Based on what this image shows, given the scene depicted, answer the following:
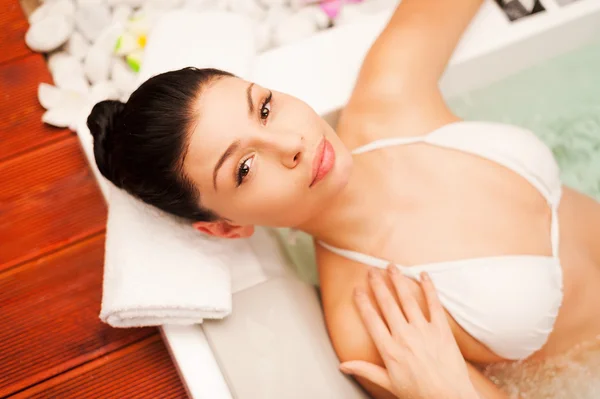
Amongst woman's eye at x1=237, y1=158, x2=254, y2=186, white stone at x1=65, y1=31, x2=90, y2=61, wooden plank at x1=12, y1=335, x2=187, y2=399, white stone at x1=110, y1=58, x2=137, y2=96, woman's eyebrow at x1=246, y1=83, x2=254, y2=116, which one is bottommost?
wooden plank at x1=12, y1=335, x2=187, y2=399

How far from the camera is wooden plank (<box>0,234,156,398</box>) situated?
129 centimetres

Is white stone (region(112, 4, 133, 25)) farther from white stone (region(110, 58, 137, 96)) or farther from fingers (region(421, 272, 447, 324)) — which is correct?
fingers (region(421, 272, 447, 324))

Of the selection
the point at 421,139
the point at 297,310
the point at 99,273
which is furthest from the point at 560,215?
the point at 99,273

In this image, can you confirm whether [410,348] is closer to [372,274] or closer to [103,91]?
[372,274]

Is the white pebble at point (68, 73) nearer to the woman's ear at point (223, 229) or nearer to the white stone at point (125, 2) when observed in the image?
the white stone at point (125, 2)

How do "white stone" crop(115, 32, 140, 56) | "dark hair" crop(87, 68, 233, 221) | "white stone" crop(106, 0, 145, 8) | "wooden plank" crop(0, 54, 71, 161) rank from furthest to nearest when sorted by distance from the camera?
A: "white stone" crop(106, 0, 145, 8)
"white stone" crop(115, 32, 140, 56)
"wooden plank" crop(0, 54, 71, 161)
"dark hair" crop(87, 68, 233, 221)

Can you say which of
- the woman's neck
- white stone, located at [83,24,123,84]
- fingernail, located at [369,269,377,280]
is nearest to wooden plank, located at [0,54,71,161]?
white stone, located at [83,24,123,84]

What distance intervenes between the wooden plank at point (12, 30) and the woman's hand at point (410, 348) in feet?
4.46

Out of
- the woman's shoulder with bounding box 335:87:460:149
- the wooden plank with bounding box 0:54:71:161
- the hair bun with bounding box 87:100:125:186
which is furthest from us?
the wooden plank with bounding box 0:54:71:161

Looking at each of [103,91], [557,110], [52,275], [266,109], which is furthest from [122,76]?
[557,110]

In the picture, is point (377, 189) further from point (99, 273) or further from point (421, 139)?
point (99, 273)

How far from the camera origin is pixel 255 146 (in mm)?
942

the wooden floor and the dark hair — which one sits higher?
the dark hair

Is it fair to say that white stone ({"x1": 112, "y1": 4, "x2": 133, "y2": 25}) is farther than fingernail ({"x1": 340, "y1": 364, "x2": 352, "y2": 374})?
Yes
